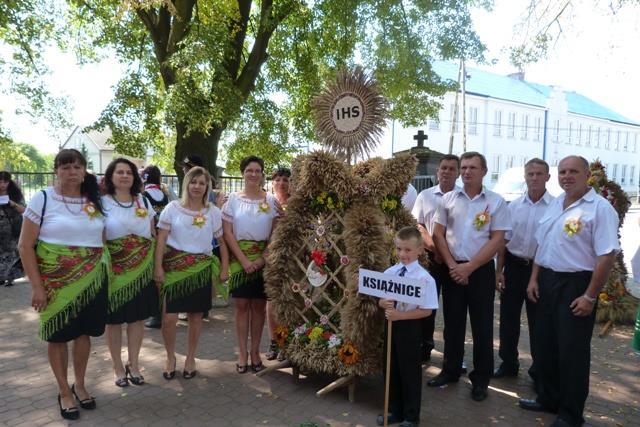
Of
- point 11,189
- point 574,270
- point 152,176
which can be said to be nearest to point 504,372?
point 574,270

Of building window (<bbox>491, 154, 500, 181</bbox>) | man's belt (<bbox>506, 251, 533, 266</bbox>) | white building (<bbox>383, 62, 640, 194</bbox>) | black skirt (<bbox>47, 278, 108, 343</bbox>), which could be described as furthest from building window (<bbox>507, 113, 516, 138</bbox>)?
black skirt (<bbox>47, 278, 108, 343</bbox>)

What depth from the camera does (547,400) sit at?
369 centimetres

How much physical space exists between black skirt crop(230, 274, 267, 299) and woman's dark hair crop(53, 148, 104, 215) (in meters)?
1.35

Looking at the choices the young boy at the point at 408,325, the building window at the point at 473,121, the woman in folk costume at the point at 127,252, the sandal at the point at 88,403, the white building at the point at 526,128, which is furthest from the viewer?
the building window at the point at 473,121

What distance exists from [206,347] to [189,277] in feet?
4.25

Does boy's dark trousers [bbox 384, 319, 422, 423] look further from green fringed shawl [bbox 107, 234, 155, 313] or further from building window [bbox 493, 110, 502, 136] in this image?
building window [bbox 493, 110, 502, 136]

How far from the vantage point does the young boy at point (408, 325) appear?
3.19m

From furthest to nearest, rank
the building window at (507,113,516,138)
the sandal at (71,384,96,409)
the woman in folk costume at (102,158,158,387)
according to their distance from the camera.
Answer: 1. the building window at (507,113,516,138)
2. the woman in folk costume at (102,158,158,387)
3. the sandal at (71,384,96,409)

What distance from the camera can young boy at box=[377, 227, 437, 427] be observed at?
3.19 m

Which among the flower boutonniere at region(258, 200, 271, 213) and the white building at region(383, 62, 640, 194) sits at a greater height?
the white building at region(383, 62, 640, 194)

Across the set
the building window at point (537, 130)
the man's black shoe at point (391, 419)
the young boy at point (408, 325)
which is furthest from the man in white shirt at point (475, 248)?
the building window at point (537, 130)

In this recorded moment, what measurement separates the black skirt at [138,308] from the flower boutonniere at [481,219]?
9.07 ft

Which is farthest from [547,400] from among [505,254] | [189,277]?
[189,277]

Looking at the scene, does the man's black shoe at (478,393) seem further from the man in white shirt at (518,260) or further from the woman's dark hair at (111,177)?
the woman's dark hair at (111,177)
